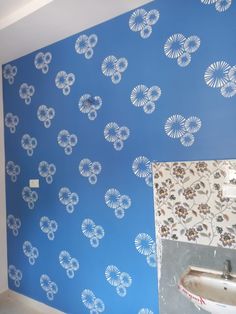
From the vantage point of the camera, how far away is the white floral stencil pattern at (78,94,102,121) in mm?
2145

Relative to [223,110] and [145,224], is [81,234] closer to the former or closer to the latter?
[145,224]

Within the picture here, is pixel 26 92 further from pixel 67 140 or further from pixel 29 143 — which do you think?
pixel 67 140

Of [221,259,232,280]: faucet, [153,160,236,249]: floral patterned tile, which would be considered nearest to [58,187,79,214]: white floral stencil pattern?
[153,160,236,249]: floral patterned tile

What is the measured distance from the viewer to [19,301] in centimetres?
272

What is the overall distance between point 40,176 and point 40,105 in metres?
0.68

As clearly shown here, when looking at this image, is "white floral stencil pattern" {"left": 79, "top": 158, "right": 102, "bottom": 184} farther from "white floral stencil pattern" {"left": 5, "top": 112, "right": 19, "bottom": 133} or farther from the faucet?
the faucet

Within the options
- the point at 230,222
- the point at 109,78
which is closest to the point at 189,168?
the point at 230,222

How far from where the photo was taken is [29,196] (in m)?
2.63

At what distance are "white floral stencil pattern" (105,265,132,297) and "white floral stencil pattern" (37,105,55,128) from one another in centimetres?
138

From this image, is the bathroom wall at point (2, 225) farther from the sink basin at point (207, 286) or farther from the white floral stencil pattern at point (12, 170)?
the sink basin at point (207, 286)

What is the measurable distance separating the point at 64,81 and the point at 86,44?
0.37 meters

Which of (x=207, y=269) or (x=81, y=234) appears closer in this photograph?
(x=207, y=269)

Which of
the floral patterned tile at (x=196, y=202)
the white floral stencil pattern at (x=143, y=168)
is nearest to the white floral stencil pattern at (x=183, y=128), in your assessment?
the floral patterned tile at (x=196, y=202)

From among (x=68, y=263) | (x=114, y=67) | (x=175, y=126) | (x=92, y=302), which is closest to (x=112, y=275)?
(x=92, y=302)
